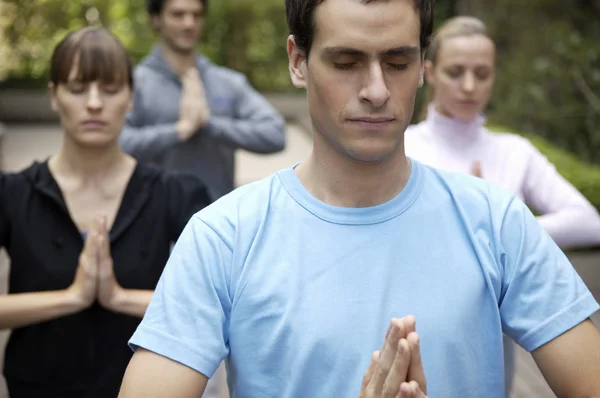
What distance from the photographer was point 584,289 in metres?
2.10

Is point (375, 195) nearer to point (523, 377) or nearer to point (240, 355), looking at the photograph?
point (240, 355)

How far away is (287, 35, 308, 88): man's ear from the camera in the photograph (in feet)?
7.24

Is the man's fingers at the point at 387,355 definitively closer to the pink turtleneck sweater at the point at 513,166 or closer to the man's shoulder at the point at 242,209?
the man's shoulder at the point at 242,209

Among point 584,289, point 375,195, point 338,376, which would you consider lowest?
point 338,376

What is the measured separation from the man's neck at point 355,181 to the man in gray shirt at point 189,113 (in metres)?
2.60

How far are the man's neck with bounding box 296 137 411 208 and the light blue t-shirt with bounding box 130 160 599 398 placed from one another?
0.10 feet

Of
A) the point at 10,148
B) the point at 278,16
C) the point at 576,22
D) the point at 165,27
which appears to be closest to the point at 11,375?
the point at 165,27

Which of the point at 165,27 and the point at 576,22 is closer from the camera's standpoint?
the point at 165,27

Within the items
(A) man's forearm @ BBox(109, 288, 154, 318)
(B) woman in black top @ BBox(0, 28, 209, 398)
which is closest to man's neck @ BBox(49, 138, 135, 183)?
(B) woman in black top @ BBox(0, 28, 209, 398)

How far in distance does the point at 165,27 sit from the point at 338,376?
337cm

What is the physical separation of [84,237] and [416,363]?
5.48ft

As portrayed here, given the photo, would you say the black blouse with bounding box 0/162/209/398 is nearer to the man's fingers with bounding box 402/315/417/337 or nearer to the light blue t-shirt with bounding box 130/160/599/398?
the light blue t-shirt with bounding box 130/160/599/398

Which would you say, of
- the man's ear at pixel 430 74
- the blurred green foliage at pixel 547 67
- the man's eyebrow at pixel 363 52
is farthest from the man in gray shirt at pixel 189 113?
the blurred green foliage at pixel 547 67

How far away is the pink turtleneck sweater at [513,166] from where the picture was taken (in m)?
3.71
